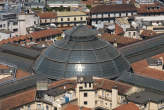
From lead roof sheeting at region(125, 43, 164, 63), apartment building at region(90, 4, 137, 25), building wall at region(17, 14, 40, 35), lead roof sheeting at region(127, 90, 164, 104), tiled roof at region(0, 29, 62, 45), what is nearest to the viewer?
lead roof sheeting at region(127, 90, 164, 104)

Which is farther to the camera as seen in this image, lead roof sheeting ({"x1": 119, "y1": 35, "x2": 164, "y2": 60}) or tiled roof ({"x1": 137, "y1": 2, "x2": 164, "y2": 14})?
tiled roof ({"x1": 137, "y1": 2, "x2": 164, "y2": 14})

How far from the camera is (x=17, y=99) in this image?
82875 mm

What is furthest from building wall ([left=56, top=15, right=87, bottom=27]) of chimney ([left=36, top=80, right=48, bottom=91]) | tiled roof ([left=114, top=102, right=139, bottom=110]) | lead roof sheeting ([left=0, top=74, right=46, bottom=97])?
tiled roof ([left=114, top=102, right=139, bottom=110])

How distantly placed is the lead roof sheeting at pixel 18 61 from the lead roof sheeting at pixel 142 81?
24.3 meters

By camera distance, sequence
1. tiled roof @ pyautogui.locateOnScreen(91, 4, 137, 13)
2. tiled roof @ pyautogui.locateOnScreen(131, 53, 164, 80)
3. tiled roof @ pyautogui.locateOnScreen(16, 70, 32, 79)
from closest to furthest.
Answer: tiled roof @ pyautogui.locateOnScreen(131, 53, 164, 80)
tiled roof @ pyautogui.locateOnScreen(16, 70, 32, 79)
tiled roof @ pyautogui.locateOnScreen(91, 4, 137, 13)

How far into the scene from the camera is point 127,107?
7706 centimetres

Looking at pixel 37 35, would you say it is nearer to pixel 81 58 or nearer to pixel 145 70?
pixel 81 58

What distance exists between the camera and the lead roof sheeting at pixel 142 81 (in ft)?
290

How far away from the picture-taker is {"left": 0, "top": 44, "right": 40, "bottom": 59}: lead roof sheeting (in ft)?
359

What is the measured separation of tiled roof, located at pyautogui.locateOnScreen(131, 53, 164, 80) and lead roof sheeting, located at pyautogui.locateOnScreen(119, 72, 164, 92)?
18.2 ft

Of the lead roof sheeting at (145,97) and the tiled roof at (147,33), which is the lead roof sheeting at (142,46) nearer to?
the tiled roof at (147,33)

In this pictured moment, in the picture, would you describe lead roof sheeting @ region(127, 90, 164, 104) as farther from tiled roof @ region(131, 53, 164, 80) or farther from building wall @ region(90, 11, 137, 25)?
building wall @ region(90, 11, 137, 25)

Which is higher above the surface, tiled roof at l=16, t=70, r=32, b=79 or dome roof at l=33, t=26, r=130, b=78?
dome roof at l=33, t=26, r=130, b=78

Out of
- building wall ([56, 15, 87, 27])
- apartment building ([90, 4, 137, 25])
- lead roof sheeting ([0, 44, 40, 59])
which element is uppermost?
apartment building ([90, 4, 137, 25])
